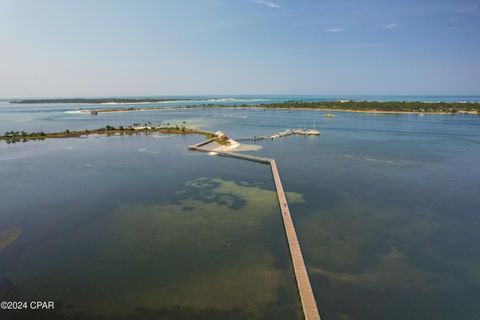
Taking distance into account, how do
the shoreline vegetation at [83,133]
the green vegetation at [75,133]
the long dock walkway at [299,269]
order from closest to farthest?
the long dock walkway at [299,269], the shoreline vegetation at [83,133], the green vegetation at [75,133]

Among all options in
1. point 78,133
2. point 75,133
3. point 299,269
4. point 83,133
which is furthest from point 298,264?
point 75,133

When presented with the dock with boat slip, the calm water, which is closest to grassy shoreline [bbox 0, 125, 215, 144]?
the calm water

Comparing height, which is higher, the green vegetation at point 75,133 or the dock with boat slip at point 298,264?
the green vegetation at point 75,133

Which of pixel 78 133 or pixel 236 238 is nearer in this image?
pixel 236 238

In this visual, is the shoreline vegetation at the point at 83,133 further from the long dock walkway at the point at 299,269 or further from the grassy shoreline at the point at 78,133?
the long dock walkway at the point at 299,269

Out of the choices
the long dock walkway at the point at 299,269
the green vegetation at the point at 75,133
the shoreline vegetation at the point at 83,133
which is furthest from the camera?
the green vegetation at the point at 75,133

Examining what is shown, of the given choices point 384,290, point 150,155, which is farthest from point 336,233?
point 150,155

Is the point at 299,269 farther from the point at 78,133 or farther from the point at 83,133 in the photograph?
the point at 78,133

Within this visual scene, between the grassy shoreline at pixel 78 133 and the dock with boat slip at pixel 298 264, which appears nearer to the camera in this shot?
the dock with boat slip at pixel 298 264

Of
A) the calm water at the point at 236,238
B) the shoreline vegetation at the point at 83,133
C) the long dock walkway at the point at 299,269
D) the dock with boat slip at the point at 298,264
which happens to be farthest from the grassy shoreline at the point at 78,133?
the long dock walkway at the point at 299,269
